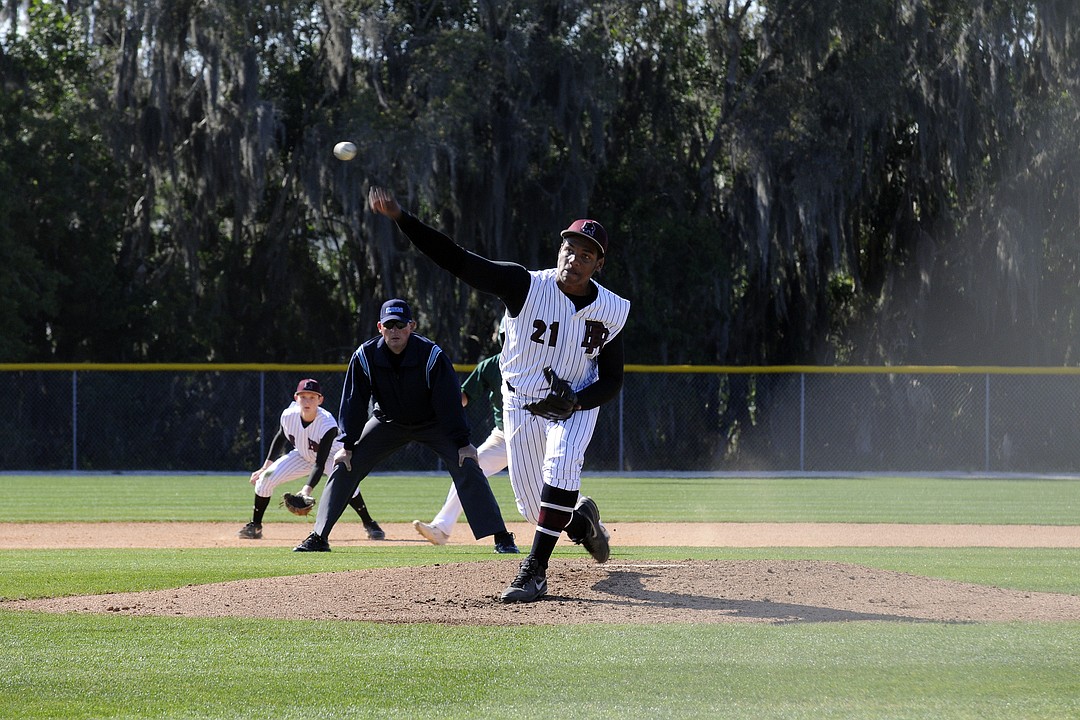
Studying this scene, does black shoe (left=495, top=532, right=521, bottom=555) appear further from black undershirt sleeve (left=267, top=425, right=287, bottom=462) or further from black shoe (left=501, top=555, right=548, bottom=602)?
black undershirt sleeve (left=267, top=425, right=287, bottom=462)

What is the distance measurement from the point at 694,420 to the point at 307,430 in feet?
47.4

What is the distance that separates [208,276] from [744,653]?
78.7ft

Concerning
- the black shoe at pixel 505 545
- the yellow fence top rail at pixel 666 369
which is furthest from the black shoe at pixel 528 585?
the yellow fence top rail at pixel 666 369

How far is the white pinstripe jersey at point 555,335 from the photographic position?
6.59 metres

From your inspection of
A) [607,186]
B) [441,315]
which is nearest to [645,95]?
[607,186]

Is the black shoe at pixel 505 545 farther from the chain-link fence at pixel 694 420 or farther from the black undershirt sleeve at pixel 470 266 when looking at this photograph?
the chain-link fence at pixel 694 420

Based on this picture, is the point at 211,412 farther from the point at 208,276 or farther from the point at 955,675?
the point at 955,675

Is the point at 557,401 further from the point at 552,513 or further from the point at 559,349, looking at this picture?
the point at 552,513

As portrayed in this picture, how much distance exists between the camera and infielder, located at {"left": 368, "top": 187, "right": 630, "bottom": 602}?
6559 mm

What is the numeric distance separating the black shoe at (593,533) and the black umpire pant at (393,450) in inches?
68.4

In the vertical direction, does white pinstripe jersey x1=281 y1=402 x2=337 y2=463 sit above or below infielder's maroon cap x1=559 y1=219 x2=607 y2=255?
below

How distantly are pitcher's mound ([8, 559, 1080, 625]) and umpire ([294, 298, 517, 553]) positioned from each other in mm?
1444

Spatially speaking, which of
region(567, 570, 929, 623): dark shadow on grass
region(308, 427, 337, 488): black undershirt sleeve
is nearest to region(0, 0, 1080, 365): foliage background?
region(308, 427, 337, 488): black undershirt sleeve

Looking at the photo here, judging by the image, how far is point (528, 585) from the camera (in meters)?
6.60
